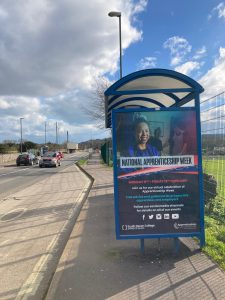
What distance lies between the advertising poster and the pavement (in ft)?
1.27

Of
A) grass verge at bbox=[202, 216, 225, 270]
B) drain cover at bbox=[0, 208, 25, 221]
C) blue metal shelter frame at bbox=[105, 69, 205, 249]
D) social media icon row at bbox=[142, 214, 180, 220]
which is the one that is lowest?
drain cover at bbox=[0, 208, 25, 221]

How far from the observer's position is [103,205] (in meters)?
11.1

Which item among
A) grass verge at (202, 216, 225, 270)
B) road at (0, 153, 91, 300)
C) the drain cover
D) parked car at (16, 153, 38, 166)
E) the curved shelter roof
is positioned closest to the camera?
road at (0, 153, 91, 300)

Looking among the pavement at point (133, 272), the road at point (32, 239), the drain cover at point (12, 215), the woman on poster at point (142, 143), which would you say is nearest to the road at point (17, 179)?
the road at point (32, 239)

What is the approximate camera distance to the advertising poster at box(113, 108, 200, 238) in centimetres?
571

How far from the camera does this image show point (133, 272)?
16.6 ft

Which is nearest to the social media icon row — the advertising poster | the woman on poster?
the advertising poster

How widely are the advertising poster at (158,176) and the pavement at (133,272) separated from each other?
387mm

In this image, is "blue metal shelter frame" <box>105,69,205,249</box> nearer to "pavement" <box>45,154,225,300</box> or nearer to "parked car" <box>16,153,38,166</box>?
"pavement" <box>45,154,225,300</box>

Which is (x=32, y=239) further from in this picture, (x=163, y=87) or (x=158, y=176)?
(x=163, y=87)

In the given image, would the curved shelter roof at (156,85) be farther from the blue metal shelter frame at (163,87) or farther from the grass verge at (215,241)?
the grass verge at (215,241)

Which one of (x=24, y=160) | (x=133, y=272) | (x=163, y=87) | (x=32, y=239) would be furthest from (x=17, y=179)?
(x=24, y=160)

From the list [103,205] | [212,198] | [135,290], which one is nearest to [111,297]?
[135,290]

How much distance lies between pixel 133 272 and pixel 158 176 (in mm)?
1347
